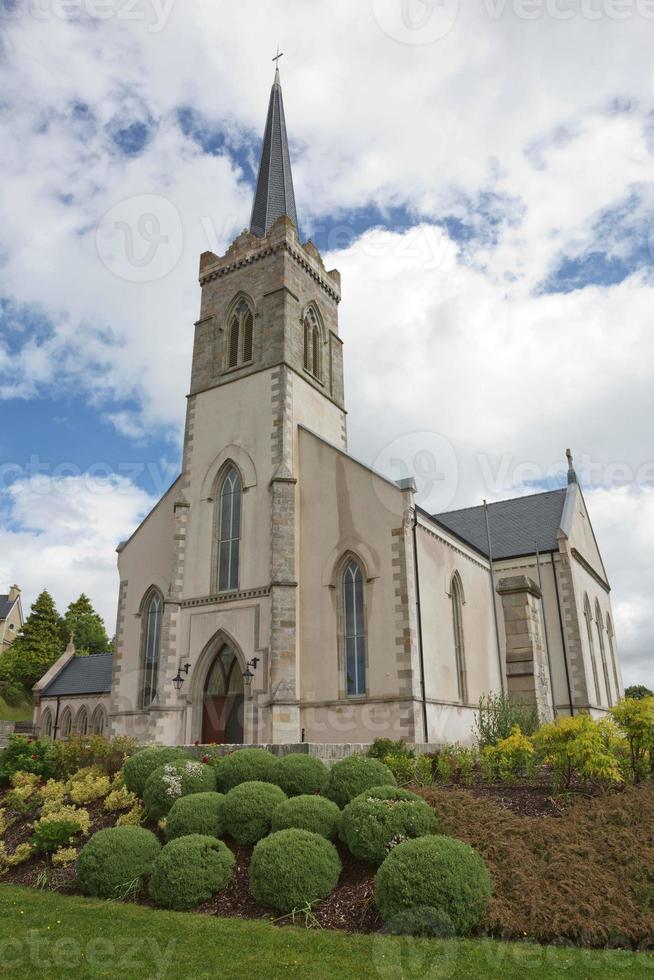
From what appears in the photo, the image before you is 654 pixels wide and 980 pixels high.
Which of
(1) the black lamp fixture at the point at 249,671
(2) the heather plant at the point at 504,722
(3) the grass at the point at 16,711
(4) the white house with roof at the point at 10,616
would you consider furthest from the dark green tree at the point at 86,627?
(2) the heather plant at the point at 504,722

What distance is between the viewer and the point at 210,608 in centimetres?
2158

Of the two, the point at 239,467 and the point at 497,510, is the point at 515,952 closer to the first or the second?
the point at 239,467

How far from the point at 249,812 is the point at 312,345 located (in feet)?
61.5

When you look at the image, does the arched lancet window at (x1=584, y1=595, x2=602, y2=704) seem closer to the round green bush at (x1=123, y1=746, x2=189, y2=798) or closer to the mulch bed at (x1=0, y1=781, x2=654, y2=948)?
the mulch bed at (x1=0, y1=781, x2=654, y2=948)

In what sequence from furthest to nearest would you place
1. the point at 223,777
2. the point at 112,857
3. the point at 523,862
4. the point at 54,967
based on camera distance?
the point at 223,777 → the point at 112,857 → the point at 523,862 → the point at 54,967

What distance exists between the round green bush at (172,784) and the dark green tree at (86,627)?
182 feet

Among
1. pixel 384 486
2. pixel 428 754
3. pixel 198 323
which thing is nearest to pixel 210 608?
pixel 384 486

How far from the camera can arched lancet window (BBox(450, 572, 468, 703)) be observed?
73.3ft

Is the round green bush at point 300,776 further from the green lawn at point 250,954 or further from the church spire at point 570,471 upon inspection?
the church spire at point 570,471

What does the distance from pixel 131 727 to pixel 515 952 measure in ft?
58.5

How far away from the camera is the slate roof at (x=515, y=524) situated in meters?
29.1

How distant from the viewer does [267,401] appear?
23.3 metres

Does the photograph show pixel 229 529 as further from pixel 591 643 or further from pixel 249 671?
pixel 591 643

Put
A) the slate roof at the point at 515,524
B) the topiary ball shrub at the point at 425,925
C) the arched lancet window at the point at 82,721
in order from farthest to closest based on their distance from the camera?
the arched lancet window at the point at 82,721, the slate roof at the point at 515,524, the topiary ball shrub at the point at 425,925
